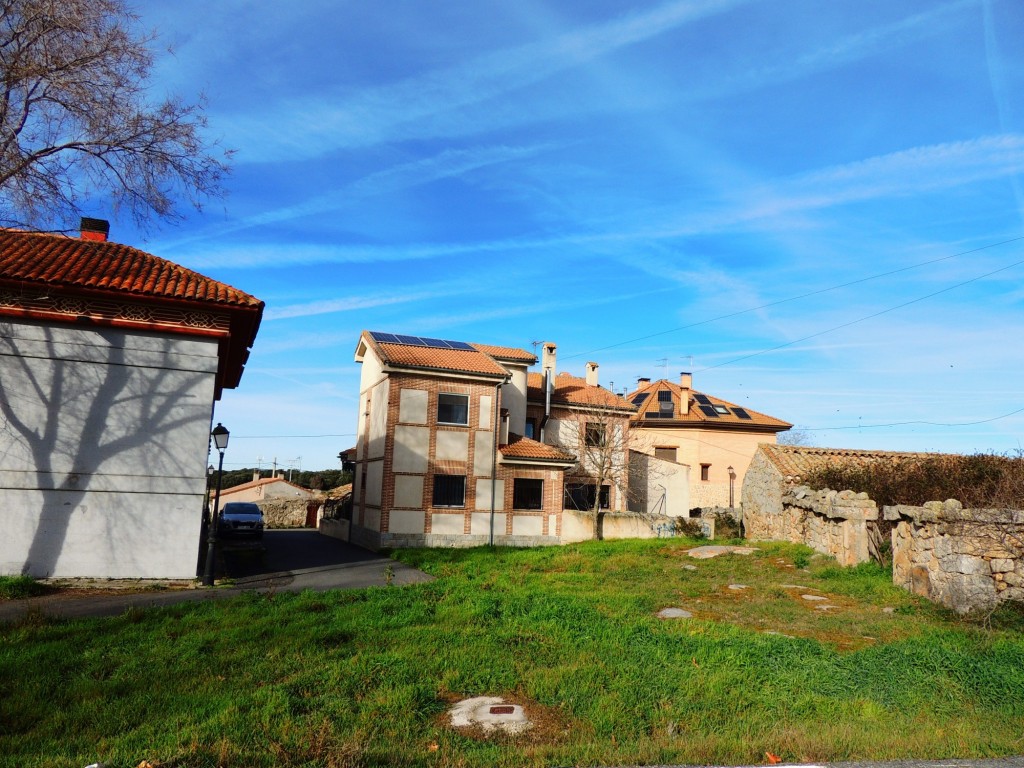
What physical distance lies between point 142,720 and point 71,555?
8600 mm

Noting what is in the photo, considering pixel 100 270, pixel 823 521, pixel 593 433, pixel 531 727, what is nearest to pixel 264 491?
pixel 593 433

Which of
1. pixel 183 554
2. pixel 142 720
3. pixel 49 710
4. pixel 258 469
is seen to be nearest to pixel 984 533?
pixel 142 720

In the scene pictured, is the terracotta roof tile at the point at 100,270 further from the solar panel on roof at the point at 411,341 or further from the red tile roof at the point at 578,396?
the red tile roof at the point at 578,396

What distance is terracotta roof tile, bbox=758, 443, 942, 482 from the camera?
2216 centimetres

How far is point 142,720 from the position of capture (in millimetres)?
6016

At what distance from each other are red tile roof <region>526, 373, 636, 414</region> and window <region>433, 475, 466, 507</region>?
793cm

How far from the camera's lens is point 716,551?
19109mm

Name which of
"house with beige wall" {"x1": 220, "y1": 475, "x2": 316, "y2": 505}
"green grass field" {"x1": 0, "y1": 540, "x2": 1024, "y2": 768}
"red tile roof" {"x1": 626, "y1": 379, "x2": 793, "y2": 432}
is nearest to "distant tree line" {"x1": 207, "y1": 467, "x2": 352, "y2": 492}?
"house with beige wall" {"x1": 220, "y1": 475, "x2": 316, "y2": 505}

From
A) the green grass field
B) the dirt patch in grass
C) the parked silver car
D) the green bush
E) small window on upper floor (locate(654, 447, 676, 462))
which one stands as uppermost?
small window on upper floor (locate(654, 447, 676, 462))

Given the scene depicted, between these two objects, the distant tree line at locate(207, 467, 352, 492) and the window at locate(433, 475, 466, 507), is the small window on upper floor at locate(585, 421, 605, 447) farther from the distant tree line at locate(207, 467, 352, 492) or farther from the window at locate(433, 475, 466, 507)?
the distant tree line at locate(207, 467, 352, 492)

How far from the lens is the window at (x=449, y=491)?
82.7 feet

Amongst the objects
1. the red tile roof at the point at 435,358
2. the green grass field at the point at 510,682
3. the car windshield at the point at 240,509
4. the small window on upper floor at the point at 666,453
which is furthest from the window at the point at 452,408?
the small window on upper floor at the point at 666,453

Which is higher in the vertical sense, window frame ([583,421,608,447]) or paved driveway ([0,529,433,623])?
window frame ([583,421,608,447])

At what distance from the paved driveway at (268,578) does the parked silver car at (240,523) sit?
3082 millimetres
